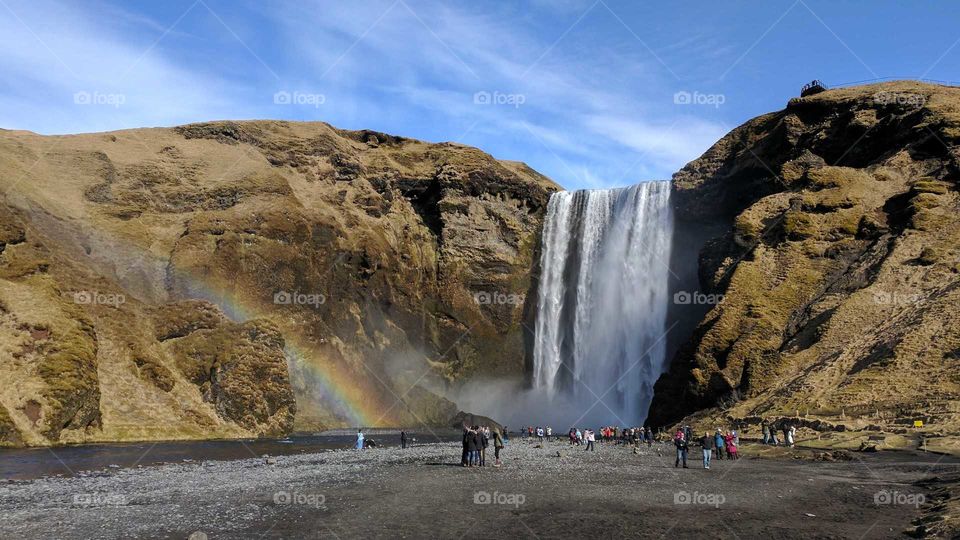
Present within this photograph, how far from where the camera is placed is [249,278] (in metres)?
70.8

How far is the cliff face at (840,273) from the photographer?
1575 inches

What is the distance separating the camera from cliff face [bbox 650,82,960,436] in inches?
1575

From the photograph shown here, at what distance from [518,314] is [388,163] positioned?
115 feet

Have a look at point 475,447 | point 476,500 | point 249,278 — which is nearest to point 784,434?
point 475,447

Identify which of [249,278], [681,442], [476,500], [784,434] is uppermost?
[249,278]

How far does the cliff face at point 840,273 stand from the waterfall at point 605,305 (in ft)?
37.0

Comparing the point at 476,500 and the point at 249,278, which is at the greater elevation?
the point at 249,278

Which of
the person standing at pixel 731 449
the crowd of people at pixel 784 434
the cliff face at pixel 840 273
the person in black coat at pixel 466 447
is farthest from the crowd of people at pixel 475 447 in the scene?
the cliff face at pixel 840 273

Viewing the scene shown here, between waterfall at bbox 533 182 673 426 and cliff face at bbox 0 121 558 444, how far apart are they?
6831mm

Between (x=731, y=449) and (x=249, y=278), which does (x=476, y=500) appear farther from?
(x=249, y=278)

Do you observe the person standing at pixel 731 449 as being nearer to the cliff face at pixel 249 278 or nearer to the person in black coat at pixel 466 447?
the person in black coat at pixel 466 447

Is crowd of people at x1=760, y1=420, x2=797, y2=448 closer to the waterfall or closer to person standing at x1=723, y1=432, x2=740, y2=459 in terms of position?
person standing at x1=723, y1=432, x2=740, y2=459

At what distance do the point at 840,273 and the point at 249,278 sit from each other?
55.4 m

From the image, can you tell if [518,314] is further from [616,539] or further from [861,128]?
[616,539]
